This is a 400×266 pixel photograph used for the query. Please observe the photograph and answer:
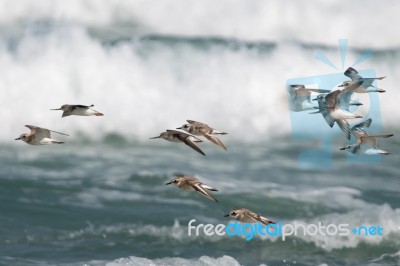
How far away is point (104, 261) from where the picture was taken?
→ 2653cm

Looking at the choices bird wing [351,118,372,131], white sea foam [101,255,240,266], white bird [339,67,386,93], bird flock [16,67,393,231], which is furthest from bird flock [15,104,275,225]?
white sea foam [101,255,240,266]

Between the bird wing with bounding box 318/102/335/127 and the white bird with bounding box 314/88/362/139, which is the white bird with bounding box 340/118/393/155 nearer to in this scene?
the white bird with bounding box 314/88/362/139

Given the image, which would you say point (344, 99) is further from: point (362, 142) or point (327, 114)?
point (362, 142)

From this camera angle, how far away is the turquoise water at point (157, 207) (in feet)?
91.5

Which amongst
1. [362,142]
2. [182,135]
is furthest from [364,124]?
[182,135]

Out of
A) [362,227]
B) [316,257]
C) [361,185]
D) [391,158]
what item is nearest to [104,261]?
[316,257]

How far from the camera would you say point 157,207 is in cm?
3269

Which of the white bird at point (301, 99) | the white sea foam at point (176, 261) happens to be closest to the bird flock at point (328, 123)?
the white bird at point (301, 99)

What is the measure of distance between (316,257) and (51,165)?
503 inches

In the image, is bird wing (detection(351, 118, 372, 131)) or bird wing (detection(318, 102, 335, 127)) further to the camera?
bird wing (detection(351, 118, 372, 131))

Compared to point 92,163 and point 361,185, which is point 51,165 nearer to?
point 92,163

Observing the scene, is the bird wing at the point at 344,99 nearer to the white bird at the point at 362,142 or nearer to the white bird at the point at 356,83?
the white bird at the point at 356,83

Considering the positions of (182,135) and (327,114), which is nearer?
(182,135)

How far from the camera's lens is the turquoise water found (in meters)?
27.9
